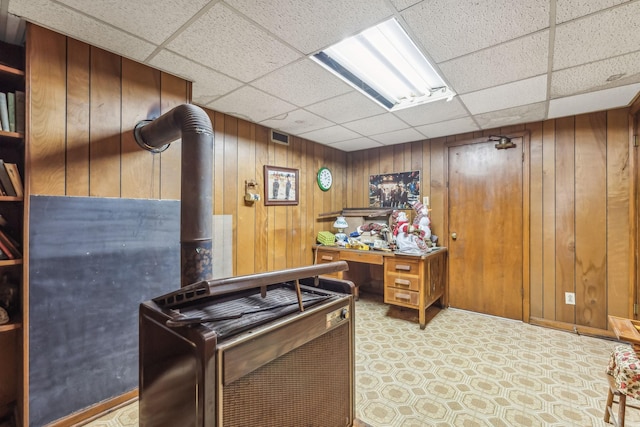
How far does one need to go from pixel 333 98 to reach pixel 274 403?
218 cm

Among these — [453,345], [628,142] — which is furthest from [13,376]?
[628,142]

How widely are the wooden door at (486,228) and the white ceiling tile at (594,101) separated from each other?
0.53 m

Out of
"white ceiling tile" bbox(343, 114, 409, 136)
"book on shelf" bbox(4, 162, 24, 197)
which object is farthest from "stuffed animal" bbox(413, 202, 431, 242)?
"book on shelf" bbox(4, 162, 24, 197)

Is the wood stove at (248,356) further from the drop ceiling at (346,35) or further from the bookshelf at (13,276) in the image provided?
the drop ceiling at (346,35)

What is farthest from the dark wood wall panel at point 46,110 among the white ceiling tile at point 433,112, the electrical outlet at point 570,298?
the electrical outlet at point 570,298

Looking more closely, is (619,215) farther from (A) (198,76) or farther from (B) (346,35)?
(A) (198,76)

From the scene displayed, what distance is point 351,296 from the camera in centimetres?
128

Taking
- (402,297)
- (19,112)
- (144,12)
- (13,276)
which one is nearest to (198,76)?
(144,12)

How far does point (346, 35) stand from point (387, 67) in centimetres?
61

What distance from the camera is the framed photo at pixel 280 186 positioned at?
124 inches

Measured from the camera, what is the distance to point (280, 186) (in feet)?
10.8

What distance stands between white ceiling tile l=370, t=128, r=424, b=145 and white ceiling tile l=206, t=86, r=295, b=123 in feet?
4.65

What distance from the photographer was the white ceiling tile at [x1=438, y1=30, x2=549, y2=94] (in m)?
1.62

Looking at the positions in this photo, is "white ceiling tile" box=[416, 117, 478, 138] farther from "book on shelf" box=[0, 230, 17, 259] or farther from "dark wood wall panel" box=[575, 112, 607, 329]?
"book on shelf" box=[0, 230, 17, 259]
